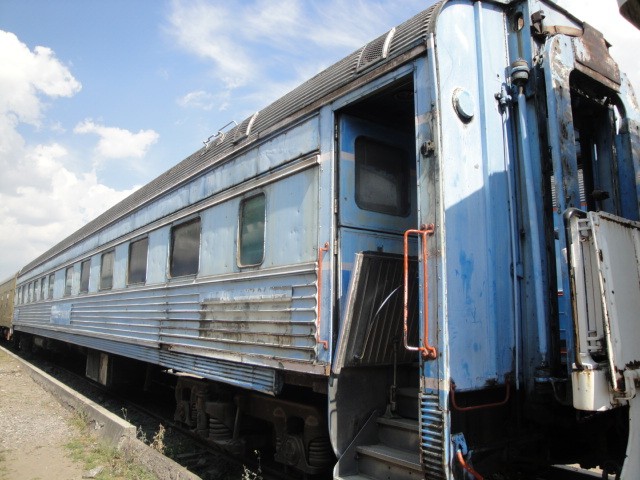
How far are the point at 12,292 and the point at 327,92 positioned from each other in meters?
23.3

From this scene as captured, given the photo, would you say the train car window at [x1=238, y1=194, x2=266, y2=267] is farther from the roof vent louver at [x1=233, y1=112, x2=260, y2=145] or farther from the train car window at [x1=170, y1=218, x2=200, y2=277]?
the train car window at [x1=170, y1=218, x2=200, y2=277]

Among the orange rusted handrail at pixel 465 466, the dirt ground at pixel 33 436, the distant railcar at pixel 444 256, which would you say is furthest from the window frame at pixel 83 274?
the orange rusted handrail at pixel 465 466

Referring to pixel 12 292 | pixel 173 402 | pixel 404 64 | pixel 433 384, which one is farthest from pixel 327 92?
pixel 12 292

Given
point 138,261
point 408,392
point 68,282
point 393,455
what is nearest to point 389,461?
point 393,455

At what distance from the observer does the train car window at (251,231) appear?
4941mm

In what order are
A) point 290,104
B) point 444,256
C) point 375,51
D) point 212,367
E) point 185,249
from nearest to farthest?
point 444,256
point 375,51
point 290,104
point 212,367
point 185,249

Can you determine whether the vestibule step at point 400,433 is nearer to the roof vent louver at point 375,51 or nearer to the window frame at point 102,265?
the roof vent louver at point 375,51

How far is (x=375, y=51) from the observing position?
13.0ft

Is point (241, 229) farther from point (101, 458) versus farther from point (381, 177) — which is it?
point (101, 458)

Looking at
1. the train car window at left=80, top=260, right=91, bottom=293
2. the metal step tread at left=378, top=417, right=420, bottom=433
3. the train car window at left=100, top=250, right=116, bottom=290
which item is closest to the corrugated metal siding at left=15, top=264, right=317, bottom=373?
the metal step tread at left=378, top=417, right=420, bottom=433

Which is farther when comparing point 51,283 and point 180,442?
point 51,283

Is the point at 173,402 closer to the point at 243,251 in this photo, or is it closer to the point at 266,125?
the point at 243,251

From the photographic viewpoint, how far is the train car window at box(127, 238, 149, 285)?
7.71 m

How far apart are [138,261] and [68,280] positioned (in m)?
6.02
